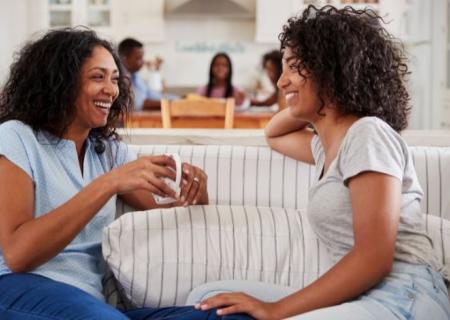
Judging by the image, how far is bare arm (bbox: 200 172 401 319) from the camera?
114cm

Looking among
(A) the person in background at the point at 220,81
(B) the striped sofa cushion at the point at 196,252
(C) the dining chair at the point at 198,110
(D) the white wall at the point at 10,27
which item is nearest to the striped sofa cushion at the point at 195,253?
(B) the striped sofa cushion at the point at 196,252

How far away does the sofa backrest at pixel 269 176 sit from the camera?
168cm

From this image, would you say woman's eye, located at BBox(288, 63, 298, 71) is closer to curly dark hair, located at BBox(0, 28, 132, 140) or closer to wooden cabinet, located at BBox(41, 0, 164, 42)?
curly dark hair, located at BBox(0, 28, 132, 140)

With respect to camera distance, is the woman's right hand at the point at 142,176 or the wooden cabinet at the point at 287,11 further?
the wooden cabinet at the point at 287,11

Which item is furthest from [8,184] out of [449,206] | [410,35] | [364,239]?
[410,35]

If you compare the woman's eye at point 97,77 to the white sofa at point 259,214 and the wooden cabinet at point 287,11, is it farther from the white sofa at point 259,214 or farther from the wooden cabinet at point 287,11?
the wooden cabinet at point 287,11

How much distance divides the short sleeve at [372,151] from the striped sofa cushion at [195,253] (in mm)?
354

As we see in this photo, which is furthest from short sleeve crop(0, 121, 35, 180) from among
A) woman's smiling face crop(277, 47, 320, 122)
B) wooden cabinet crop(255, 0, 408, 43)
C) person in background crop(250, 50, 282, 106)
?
wooden cabinet crop(255, 0, 408, 43)

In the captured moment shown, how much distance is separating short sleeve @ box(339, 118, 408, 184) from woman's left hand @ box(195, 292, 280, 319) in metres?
0.25

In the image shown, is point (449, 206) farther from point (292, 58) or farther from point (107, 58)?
point (107, 58)

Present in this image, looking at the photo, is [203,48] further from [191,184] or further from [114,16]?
[191,184]

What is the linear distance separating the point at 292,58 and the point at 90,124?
18.0 inches

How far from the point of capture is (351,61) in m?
1.28

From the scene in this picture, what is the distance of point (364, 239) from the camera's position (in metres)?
1.14
